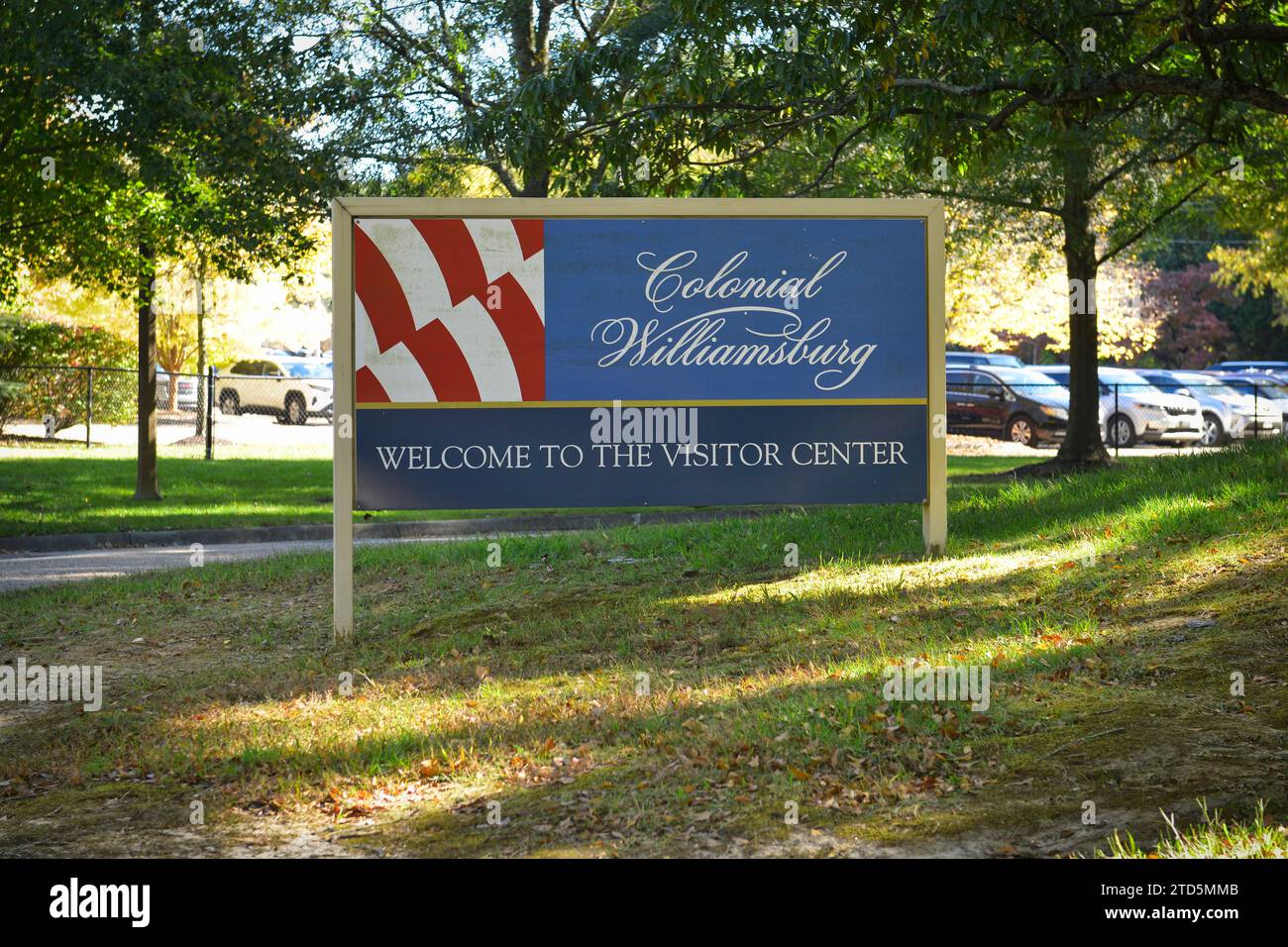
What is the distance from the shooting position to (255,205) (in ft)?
48.1

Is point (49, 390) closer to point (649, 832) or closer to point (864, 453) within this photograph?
point (864, 453)

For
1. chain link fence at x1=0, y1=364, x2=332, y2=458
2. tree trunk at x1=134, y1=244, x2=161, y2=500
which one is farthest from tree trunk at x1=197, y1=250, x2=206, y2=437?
tree trunk at x1=134, y1=244, x2=161, y2=500

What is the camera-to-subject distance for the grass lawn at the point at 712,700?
511 centimetres

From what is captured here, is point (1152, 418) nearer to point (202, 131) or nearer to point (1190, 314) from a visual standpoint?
point (202, 131)

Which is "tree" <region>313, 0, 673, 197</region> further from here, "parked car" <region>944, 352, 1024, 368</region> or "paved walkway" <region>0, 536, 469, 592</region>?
"parked car" <region>944, 352, 1024, 368</region>

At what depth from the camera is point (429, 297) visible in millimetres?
9086

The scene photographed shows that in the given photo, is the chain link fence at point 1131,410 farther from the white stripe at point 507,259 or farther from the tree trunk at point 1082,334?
the white stripe at point 507,259

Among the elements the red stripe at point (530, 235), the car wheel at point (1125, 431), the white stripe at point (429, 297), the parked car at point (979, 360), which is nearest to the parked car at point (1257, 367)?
the parked car at point (979, 360)

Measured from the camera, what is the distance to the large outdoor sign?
9047mm

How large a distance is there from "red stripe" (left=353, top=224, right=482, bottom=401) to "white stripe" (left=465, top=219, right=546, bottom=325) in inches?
22.7

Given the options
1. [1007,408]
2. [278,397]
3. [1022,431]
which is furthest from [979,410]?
[278,397]

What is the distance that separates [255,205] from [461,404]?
678cm

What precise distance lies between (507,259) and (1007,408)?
851 inches

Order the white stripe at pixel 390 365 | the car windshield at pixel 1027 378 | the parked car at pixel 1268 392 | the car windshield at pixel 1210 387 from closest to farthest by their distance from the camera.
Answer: the white stripe at pixel 390 365 → the parked car at pixel 1268 392 → the car windshield at pixel 1027 378 → the car windshield at pixel 1210 387
